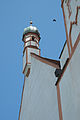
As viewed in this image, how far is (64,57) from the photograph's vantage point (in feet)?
16.5

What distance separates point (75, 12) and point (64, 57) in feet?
3.68

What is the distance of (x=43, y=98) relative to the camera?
7.27m

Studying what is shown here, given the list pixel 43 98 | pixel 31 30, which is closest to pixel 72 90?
pixel 43 98

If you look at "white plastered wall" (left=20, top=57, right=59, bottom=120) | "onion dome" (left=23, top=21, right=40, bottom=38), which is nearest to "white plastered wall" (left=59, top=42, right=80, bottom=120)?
"white plastered wall" (left=20, top=57, right=59, bottom=120)

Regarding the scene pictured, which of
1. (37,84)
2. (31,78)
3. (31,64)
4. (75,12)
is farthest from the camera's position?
(31,64)

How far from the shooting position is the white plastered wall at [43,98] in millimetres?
6219

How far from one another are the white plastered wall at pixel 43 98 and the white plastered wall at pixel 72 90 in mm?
1030

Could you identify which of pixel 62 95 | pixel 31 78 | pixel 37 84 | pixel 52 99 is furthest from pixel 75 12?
pixel 31 78

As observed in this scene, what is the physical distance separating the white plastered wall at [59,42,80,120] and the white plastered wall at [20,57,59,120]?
103cm

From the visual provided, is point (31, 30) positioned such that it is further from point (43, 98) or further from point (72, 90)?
point (72, 90)

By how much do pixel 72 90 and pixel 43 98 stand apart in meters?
3.12

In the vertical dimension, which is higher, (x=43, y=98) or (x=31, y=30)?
(x=31, y=30)

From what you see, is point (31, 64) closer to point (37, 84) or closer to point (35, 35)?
point (37, 84)

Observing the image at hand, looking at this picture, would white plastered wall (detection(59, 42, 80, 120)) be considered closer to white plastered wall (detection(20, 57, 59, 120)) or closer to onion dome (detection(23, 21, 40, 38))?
white plastered wall (detection(20, 57, 59, 120))
